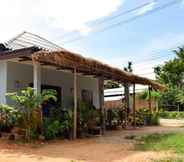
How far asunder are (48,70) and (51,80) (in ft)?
1.78

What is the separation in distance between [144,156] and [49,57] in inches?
195

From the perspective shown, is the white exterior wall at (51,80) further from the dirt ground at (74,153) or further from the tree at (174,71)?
the tree at (174,71)

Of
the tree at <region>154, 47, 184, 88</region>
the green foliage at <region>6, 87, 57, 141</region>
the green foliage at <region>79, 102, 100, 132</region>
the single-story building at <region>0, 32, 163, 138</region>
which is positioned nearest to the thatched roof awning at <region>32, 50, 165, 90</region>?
the single-story building at <region>0, 32, 163, 138</region>

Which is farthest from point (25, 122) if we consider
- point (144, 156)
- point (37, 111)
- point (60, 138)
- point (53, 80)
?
point (53, 80)

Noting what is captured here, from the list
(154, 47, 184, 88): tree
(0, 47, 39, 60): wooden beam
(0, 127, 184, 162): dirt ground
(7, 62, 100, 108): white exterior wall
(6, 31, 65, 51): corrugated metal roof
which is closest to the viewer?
(0, 127, 184, 162): dirt ground

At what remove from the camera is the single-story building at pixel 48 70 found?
1311 centimetres

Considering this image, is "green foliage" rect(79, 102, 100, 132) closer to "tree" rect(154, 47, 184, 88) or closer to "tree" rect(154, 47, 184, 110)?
"tree" rect(154, 47, 184, 110)

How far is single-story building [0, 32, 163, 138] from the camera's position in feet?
43.0

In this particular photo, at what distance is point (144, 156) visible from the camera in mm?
9375

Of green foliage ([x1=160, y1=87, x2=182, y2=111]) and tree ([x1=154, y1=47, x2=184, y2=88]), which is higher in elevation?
tree ([x1=154, y1=47, x2=184, y2=88])

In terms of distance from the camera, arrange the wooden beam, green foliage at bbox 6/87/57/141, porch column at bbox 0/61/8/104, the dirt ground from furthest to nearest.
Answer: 1. porch column at bbox 0/61/8/104
2. the wooden beam
3. green foliage at bbox 6/87/57/141
4. the dirt ground

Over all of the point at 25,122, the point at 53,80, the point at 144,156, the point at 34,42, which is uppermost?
the point at 34,42

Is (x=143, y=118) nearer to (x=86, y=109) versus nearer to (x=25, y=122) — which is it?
(x=86, y=109)

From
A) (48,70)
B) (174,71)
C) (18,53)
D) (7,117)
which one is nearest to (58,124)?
(7,117)
